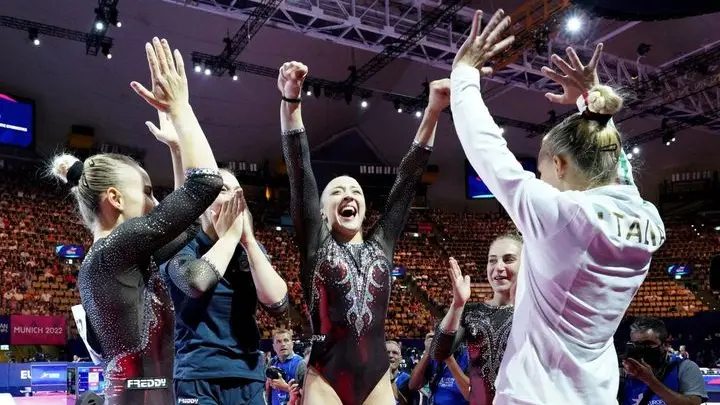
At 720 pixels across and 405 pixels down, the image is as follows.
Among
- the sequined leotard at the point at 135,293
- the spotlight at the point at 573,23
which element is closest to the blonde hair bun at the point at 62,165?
the sequined leotard at the point at 135,293

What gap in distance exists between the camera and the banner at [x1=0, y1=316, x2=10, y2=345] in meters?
15.0

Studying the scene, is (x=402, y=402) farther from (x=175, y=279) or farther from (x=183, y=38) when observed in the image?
(x=183, y=38)

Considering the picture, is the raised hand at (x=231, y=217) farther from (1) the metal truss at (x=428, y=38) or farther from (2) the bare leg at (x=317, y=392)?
(1) the metal truss at (x=428, y=38)

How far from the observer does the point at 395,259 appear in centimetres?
2533

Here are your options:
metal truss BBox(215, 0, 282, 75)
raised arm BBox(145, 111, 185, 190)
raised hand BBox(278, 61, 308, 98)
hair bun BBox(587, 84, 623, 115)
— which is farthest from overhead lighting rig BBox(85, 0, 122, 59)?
hair bun BBox(587, 84, 623, 115)

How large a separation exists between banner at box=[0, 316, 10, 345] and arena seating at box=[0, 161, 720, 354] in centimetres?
99

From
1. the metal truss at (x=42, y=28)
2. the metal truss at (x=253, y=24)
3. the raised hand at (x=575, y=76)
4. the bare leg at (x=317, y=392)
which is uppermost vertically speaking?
the metal truss at (x=42, y=28)

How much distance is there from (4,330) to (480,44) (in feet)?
51.8

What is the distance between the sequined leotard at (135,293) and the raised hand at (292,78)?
0.73m

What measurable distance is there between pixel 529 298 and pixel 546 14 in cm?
1320

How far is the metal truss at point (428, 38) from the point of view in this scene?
15.0 m

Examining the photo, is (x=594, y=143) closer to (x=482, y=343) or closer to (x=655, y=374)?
(x=482, y=343)

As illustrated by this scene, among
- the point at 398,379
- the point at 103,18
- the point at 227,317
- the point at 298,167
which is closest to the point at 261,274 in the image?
the point at 227,317

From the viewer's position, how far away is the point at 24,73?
2097 cm
